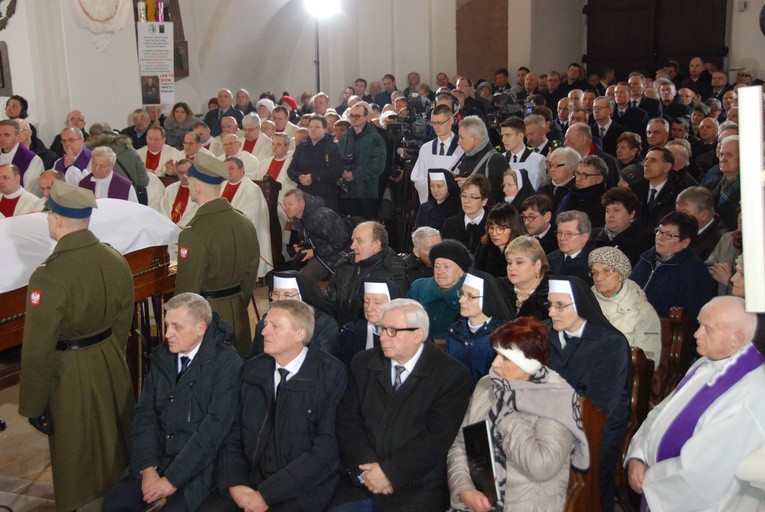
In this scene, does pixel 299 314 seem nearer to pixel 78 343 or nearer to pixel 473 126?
pixel 78 343

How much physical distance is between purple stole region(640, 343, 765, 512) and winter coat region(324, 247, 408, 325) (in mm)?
1856

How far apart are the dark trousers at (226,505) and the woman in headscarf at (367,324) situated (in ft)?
2.72

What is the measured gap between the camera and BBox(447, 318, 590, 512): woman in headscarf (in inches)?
120

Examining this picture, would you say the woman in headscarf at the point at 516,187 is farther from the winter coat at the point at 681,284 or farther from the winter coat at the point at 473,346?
the winter coat at the point at 473,346

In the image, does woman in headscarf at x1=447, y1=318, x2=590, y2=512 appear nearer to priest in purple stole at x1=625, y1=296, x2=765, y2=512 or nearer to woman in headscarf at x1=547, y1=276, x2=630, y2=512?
priest in purple stole at x1=625, y1=296, x2=765, y2=512

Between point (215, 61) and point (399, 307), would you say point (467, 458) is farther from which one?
point (215, 61)

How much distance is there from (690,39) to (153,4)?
870 cm

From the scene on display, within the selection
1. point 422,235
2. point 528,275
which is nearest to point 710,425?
point 528,275

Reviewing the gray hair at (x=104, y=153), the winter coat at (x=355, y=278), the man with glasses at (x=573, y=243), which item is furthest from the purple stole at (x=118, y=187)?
the man with glasses at (x=573, y=243)

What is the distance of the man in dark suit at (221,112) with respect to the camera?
1192 centimetres

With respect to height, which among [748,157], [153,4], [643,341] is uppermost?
[153,4]

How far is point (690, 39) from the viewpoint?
49.5 ft

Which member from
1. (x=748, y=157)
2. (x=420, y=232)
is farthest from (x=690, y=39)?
(x=748, y=157)

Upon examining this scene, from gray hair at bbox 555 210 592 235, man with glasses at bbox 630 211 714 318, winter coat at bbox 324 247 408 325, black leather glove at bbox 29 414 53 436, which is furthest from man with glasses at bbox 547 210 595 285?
black leather glove at bbox 29 414 53 436
